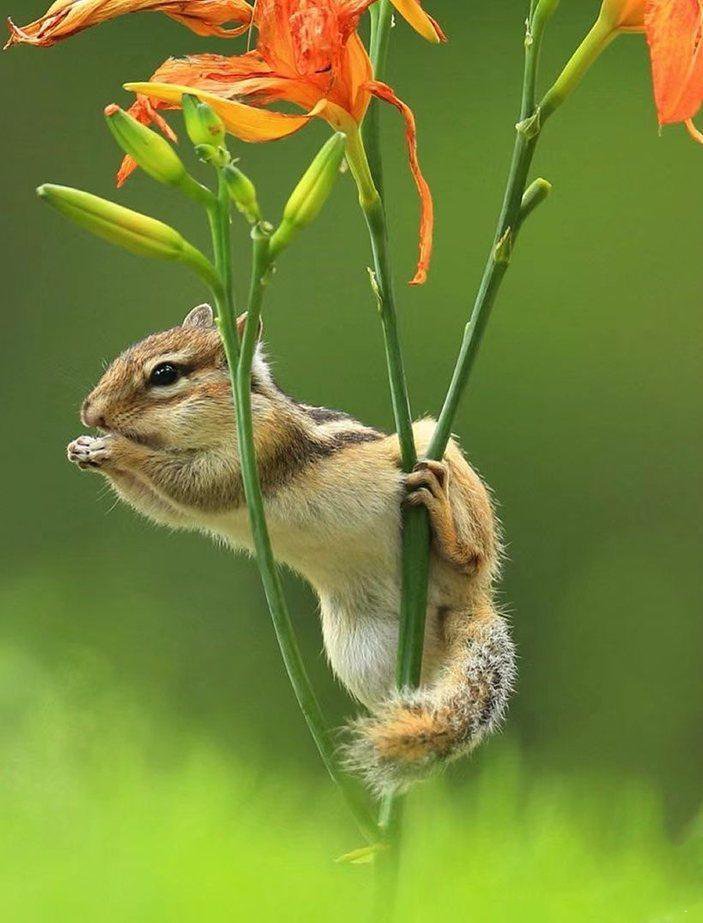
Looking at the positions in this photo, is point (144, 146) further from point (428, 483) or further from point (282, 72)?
point (428, 483)

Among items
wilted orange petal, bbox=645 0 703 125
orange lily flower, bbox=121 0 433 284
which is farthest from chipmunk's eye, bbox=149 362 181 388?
wilted orange petal, bbox=645 0 703 125

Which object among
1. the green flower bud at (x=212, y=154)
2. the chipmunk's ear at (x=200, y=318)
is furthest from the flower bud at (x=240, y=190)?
the chipmunk's ear at (x=200, y=318)

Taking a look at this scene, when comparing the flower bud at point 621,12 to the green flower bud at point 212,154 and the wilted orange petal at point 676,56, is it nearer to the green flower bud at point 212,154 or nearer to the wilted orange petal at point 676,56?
the wilted orange petal at point 676,56

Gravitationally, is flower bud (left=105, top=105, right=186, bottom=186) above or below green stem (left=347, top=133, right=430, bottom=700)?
above

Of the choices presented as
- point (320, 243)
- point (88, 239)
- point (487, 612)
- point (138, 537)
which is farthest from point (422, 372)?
point (487, 612)

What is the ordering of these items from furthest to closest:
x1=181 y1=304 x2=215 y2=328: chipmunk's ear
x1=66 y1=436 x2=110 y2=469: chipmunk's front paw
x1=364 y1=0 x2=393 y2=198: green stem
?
1. x1=181 y1=304 x2=215 y2=328: chipmunk's ear
2. x1=66 y1=436 x2=110 y2=469: chipmunk's front paw
3. x1=364 y1=0 x2=393 y2=198: green stem

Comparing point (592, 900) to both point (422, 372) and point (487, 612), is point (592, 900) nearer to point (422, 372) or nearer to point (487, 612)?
point (487, 612)

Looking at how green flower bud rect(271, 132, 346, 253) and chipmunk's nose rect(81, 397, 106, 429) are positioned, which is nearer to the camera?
green flower bud rect(271, 132, 346, 253)

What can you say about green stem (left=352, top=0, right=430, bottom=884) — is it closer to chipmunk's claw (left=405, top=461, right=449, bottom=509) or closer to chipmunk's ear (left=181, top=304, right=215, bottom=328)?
chipmunk's claw (left=405, top=461, right=449, bottom=509)
